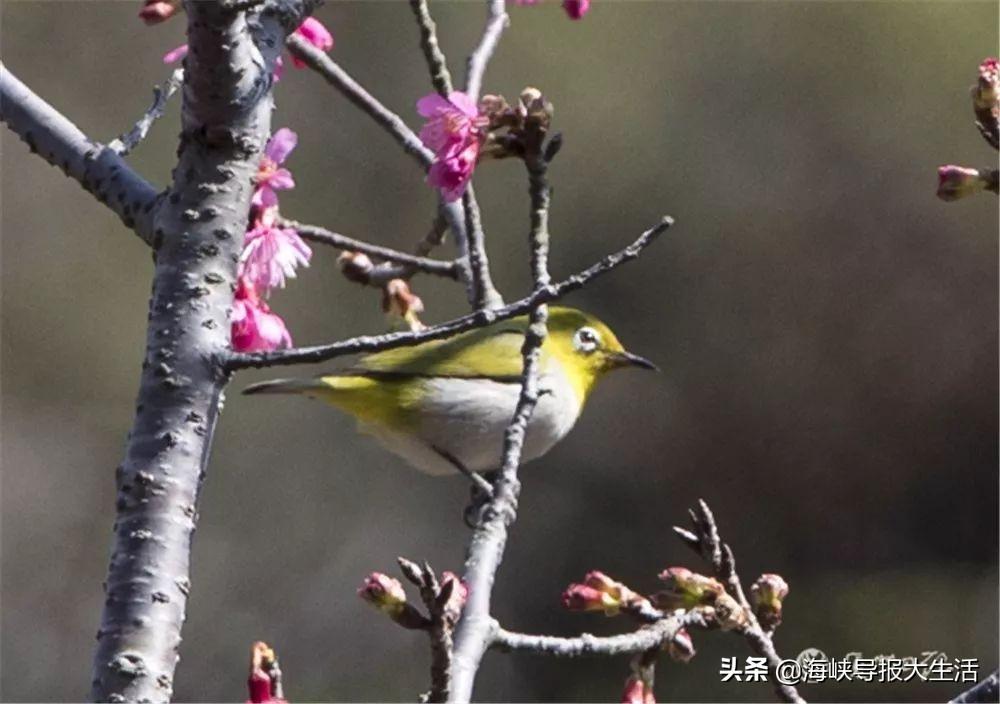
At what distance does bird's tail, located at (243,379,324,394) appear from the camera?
300cm

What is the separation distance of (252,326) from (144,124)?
0.29 m

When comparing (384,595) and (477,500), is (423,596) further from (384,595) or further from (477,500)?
(477,500)

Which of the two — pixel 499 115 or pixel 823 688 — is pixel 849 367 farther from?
pixel 499 115

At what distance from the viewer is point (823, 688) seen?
5.14 metres

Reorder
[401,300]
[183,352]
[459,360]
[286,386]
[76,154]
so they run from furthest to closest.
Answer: [459,360] → [286,386] → [401,300] → [76,154] → [183,352]

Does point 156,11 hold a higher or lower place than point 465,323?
higher

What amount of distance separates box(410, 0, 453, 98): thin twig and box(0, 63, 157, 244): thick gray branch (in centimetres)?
60

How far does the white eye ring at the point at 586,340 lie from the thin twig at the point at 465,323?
230 cm

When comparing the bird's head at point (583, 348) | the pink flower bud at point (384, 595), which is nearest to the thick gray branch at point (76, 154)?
the pink flower bud at point (384, 595)

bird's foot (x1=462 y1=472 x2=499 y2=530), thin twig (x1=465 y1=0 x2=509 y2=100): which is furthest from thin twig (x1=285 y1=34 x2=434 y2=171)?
bird's foot (x1=462 y1=472 x2=499 y2=530)

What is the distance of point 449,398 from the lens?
329 centimetres

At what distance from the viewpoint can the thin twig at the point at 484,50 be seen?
7.53 feet

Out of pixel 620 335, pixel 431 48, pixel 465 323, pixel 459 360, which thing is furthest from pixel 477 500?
pixel 620 335

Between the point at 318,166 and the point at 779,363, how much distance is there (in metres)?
2.62
